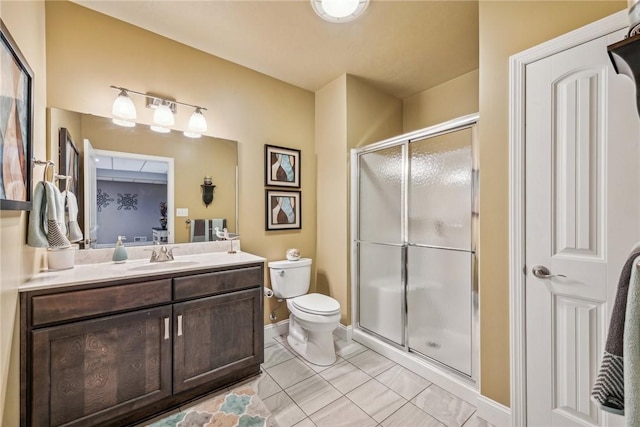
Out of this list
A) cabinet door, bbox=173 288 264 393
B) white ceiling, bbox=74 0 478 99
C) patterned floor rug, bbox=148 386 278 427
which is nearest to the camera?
patterned floor rug, bbox=148 386 278 427

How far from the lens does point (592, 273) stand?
1.18 meters

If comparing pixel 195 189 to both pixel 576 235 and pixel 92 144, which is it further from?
pixel 576 235

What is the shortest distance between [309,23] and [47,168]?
1929 mm

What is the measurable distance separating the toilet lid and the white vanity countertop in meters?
0.56

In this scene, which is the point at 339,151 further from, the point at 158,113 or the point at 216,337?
the point at 216,337

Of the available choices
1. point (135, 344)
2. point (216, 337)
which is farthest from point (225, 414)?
point (135, 344)

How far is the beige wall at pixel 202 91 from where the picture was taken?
1690 millimetres

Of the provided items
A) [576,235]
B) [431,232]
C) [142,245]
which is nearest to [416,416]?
[431,232]

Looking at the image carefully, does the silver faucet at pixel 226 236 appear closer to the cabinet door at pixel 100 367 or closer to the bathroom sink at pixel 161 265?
the bathroom sink at pixel 161 265

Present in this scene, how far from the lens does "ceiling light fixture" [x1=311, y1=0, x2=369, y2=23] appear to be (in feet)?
5.18

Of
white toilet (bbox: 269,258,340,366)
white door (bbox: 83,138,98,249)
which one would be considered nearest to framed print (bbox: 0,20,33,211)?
white door (bbox: 83,138,98,249)

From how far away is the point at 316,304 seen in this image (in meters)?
2.17

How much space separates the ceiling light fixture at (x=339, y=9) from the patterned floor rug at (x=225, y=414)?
251 centimetres

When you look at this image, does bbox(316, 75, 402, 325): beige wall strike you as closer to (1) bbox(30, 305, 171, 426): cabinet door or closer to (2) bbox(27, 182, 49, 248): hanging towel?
(1) bbox(30, 305, 171, 426): cabinet door
